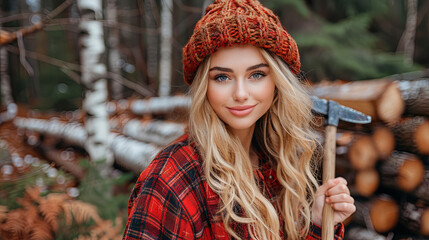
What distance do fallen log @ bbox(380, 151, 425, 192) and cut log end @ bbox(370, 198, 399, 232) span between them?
0.49ft

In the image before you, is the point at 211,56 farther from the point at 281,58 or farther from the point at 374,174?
the point at 374,174

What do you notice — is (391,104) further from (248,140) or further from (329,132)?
(248,140)

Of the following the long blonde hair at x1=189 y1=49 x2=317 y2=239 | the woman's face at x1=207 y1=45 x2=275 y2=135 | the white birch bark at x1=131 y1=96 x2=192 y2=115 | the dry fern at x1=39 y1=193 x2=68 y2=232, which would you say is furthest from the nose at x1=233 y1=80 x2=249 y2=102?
the white birch bark at x1=131 y1=96 x2=192 y2=115

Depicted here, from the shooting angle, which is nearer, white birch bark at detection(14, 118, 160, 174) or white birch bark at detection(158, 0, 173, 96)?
white birch bark at detection(14, 118, 160, 174)

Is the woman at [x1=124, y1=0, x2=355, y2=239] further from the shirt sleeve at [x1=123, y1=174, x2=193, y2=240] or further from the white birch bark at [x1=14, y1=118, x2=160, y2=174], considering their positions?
the white birch bark at [x1=14, y1=118, x2=160, y2=174]

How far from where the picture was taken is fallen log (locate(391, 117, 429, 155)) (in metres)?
2.33

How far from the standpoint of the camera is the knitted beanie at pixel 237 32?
158 cm

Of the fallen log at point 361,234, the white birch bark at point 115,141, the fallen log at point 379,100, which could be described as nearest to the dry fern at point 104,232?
the white birch bark at point 115,141

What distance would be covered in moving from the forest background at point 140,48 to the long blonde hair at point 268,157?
1.88ft

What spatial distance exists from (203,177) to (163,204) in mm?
251

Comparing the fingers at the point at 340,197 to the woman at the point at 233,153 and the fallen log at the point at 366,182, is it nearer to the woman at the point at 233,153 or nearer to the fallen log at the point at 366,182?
the woman at the point at 233,153

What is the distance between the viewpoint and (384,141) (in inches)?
98.7

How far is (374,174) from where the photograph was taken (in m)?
2.58

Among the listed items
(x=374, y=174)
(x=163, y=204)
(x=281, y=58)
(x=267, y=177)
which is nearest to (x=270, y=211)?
(x=267, y=177)
